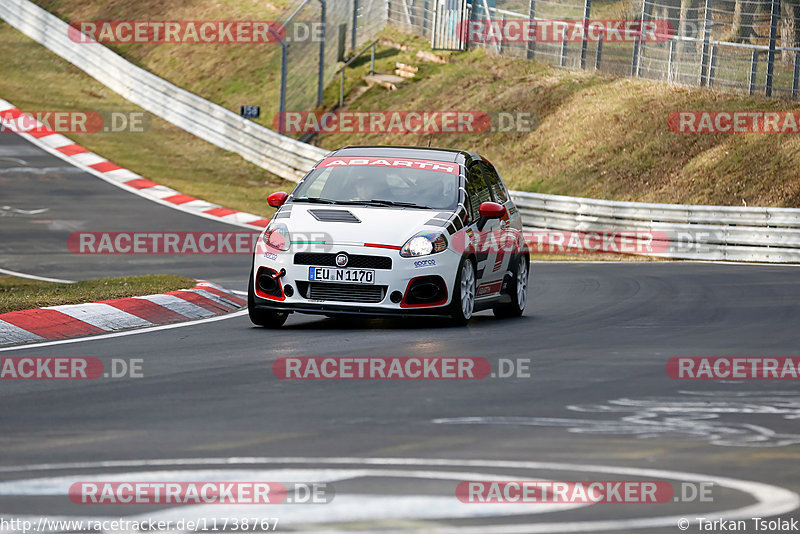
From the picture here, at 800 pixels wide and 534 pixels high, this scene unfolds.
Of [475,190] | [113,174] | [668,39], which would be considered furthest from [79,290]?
A: [668,39]

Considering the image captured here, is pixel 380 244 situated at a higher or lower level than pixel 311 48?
lower

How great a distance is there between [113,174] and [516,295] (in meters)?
19.9

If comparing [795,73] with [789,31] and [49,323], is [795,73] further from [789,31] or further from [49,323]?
[49,323]

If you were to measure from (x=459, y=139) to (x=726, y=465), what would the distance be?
28.1m

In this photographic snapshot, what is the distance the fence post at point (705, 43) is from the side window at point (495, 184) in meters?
16.5

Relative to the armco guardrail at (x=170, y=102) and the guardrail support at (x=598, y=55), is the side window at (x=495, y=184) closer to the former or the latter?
the armco guardrail at (x=170, y=102)

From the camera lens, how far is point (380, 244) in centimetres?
1079

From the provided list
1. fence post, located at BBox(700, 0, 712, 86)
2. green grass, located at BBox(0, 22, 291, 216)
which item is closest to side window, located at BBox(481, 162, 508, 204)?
Result: green grass, located at BBox(0, 22, 291, 216)

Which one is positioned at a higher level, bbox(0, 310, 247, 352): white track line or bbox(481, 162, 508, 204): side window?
bbox(481, 162, 508, 204): side window

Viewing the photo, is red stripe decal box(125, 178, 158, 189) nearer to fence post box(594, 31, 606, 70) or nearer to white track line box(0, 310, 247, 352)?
fence post box(594, 31, 606, 70)

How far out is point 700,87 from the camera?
2991 cm

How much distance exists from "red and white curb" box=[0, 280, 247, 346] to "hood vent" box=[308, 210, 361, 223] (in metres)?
1.59

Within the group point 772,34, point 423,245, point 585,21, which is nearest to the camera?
point 423,245

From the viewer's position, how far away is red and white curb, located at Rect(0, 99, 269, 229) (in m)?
27.2
